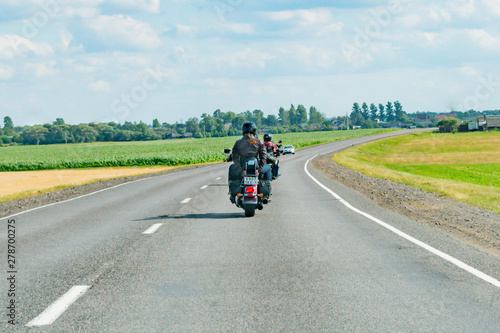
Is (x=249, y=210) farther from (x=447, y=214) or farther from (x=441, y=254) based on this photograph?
(x=441, y=254)

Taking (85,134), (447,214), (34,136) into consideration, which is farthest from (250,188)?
(85,134)

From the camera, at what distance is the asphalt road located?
5203 millimetres

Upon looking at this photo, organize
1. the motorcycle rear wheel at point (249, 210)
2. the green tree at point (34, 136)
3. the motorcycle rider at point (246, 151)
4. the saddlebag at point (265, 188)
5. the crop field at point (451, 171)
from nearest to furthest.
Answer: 1. the motorcycle rider at point (246, 151)
2. the motorcycle rear wheel at point (249, 210)
3. the saddlebag at point (265, 188)
4. the crop field at point (451, 171)
5. the green tree at point (34, 136)

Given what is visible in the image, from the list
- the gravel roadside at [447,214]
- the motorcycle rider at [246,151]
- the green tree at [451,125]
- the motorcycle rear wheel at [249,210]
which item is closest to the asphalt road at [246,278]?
the motorcycle rear wheel at [249,210]

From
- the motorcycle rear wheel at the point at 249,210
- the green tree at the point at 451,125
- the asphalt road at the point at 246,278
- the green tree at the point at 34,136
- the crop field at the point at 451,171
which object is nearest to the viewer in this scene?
the asphalt road at the point at 246,278

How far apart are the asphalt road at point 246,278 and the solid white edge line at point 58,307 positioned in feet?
0.06

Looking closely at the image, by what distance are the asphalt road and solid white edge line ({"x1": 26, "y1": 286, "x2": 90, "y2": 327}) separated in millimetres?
20

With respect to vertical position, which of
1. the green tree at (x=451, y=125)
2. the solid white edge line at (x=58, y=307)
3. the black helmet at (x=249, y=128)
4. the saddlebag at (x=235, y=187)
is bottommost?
the green tree at (x=451, y=125)

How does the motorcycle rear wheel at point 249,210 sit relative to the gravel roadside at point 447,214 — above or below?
above

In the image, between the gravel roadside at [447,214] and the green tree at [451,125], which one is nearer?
Result: the gravel roadside at [447,214]

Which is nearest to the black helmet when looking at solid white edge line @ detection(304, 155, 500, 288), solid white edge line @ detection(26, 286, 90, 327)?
solid white edge line @ detection(304, 155, 500, 288)

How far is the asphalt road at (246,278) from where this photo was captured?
5.20 meters

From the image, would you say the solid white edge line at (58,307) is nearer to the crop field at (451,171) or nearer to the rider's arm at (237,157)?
the rider's arm at (237,157)

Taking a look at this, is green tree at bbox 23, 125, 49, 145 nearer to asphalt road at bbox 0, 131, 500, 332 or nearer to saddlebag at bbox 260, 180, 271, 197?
asphalt road at bbox 0, 131, 500, 332
